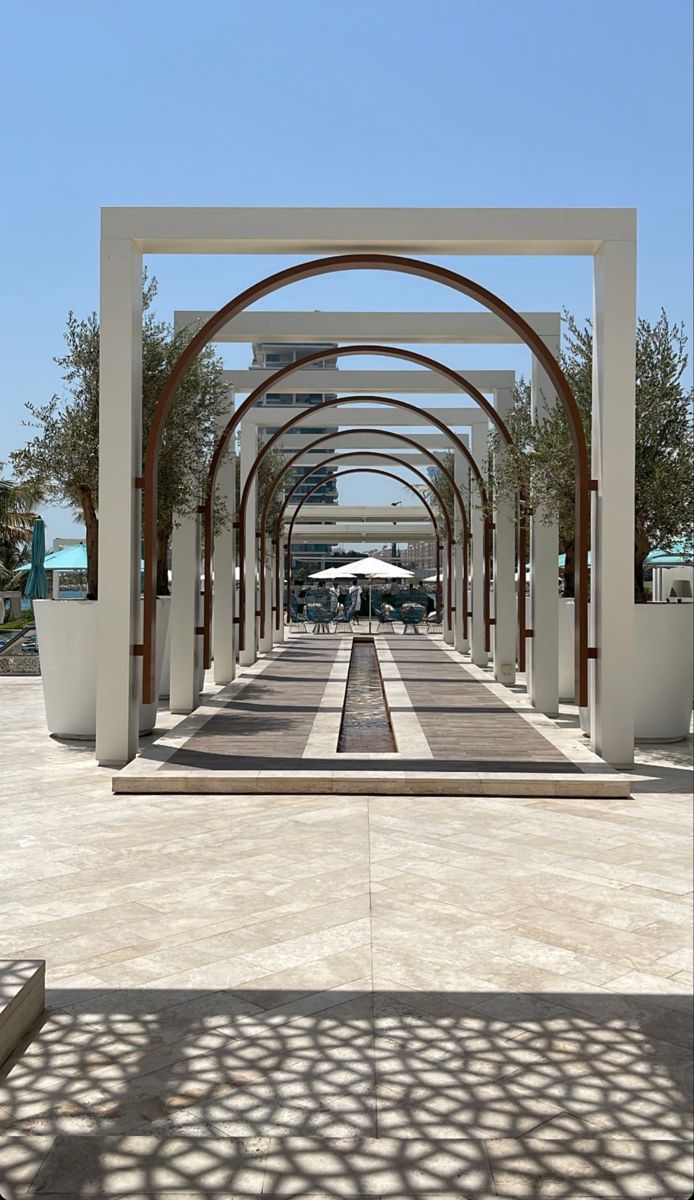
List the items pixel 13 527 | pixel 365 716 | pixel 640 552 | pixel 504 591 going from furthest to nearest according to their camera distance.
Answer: pixel 13 527
pixel 504 591
pixel 365 716
pixel 640 552

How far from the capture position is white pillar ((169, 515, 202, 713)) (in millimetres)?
9914

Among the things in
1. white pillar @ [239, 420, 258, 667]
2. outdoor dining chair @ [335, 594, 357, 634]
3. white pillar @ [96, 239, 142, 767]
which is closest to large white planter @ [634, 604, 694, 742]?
white pillar @ [96, 239, 142, 767]

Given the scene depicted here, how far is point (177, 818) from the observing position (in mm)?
5863

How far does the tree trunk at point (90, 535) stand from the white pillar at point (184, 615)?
43.8 inches

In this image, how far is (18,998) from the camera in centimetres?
287

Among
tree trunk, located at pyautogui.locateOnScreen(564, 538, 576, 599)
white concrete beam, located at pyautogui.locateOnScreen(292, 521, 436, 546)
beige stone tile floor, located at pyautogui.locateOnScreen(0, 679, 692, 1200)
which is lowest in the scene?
beige stone tile floor, located at pyautogui.locateOnScreen(0, 679, 692, 1200)

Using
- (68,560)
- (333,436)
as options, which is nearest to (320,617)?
(68,560)

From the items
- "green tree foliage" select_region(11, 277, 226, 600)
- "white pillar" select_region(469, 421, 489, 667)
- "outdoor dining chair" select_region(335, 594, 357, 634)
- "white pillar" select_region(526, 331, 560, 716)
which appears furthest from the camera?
"outdoor dining chair" select_region(335, 594, 357, 634)

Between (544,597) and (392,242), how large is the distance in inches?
148

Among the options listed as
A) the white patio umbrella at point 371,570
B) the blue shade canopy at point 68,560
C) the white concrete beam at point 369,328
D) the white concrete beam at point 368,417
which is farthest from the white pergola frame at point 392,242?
the white patio umbrella at point 371,570

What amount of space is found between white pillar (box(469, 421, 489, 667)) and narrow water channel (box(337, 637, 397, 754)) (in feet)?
5.06

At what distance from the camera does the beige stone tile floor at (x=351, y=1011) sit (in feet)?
7.55

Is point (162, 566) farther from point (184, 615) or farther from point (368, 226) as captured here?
point (368, 226)

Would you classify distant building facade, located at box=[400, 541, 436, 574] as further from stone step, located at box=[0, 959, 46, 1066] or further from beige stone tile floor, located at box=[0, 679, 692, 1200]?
stone step, located at box=[0, 959, 46, 1066]
